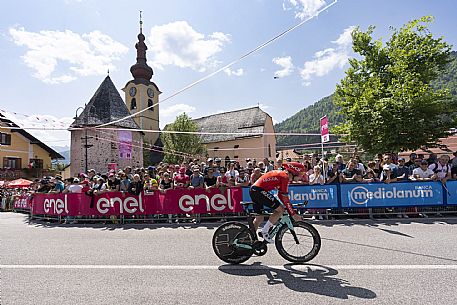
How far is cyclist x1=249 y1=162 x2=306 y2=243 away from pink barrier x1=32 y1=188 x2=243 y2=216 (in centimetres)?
423

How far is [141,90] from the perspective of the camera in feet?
170

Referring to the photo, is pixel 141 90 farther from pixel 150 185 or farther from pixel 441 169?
pixel 441 169

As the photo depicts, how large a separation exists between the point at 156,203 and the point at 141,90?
4552 centimetres

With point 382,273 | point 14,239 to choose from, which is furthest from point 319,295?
point 14,239

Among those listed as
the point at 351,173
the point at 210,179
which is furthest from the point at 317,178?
the point at 210,179

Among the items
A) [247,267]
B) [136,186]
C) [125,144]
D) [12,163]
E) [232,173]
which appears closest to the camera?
[247,267]

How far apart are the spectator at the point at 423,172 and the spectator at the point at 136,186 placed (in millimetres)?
8933

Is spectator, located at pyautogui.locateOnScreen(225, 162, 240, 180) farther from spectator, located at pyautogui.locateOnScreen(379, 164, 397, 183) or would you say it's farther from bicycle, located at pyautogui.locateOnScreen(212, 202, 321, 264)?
bicycle, located at pyautogui.locateOnScreen(212, 202, 321, 264)

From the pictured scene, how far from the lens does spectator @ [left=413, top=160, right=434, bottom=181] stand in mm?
9180

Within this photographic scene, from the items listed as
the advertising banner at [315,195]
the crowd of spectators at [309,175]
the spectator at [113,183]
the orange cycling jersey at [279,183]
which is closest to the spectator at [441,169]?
the crowd of spectators at [309,175]

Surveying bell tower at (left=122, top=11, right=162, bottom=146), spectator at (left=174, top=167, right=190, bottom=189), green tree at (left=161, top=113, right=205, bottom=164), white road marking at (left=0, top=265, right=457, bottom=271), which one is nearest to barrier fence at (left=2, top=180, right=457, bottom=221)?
spectator at (left=174, top=167, right=190, bottom=189)

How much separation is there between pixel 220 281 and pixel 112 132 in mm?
38151

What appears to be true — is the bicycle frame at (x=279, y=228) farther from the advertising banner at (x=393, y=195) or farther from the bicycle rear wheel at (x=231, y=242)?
the advertising banner at (x=393, y=195)

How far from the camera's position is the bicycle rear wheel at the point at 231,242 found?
516 cm
